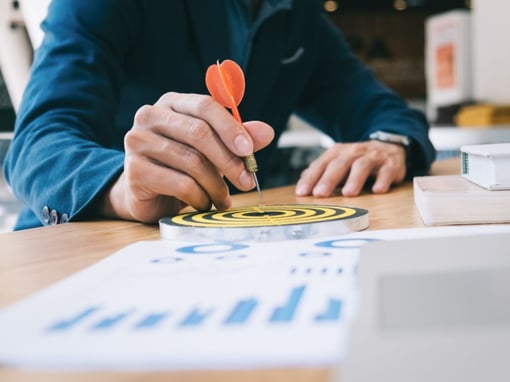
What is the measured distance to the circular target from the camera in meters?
0.57

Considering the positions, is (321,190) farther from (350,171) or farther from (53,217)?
(53,217)

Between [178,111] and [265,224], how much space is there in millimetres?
171

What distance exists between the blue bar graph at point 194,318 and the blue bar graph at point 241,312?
0.04 ft

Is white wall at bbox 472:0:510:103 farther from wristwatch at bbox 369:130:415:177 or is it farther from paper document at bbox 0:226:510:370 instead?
paper document at bbox 0:226:510:370

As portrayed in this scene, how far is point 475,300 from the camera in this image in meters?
0.29

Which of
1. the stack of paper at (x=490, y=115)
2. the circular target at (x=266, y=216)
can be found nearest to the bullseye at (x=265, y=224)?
the circular target at (x=266, y=216)

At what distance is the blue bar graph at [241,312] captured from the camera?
30 cm

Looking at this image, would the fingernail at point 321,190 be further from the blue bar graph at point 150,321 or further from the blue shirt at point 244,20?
the blue bar graph at point 150,321

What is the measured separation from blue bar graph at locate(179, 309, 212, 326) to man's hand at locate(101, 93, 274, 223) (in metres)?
0.31

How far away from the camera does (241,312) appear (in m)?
0.31

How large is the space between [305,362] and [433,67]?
3444 mm

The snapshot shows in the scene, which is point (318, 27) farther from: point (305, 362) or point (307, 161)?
A: point (305, 362)

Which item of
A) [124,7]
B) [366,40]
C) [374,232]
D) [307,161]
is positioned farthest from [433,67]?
[374,232]

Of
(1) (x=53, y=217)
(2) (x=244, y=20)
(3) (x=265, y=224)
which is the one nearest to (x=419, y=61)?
(2) (x=244, y=20)
